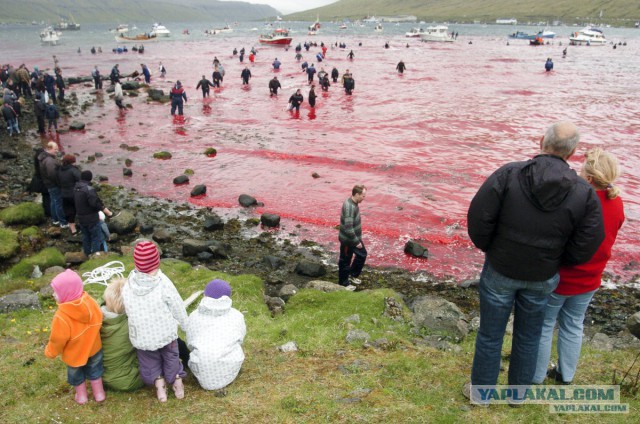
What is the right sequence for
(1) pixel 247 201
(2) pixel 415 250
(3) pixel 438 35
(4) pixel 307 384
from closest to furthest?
(4) pixel 307 384, (2) pixel 415 250, (1) pixel 247 201, (3) pixel 438 35

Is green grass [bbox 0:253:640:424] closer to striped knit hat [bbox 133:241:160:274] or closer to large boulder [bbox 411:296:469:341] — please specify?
large boulder [bbox 411:296:469:341]

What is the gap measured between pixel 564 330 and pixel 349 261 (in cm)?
555

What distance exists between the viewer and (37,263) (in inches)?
425

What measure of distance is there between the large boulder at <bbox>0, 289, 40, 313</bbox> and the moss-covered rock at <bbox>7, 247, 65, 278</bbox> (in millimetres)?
2614

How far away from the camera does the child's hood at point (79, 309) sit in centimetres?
471

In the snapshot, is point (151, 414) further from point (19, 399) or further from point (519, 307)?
point (519, 307)

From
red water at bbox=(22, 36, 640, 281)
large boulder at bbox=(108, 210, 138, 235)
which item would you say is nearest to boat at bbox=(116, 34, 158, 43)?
red water at bbox=(22, 36, 640, 281)

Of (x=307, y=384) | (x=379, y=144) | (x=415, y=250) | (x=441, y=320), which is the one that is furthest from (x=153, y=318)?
(x=379, y=144)

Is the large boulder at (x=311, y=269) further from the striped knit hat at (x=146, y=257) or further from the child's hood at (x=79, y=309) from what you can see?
the child's hood at (x=79, y=309)

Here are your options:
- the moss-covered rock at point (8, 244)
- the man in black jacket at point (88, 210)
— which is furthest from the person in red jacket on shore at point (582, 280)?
the moss-covered rock at point (8, 244)

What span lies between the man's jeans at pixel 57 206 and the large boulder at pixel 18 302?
5747 millimetres

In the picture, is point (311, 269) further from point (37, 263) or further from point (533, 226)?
point (533, 226)

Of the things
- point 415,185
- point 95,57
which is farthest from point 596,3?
point 415,185

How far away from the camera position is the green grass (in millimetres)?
4898
